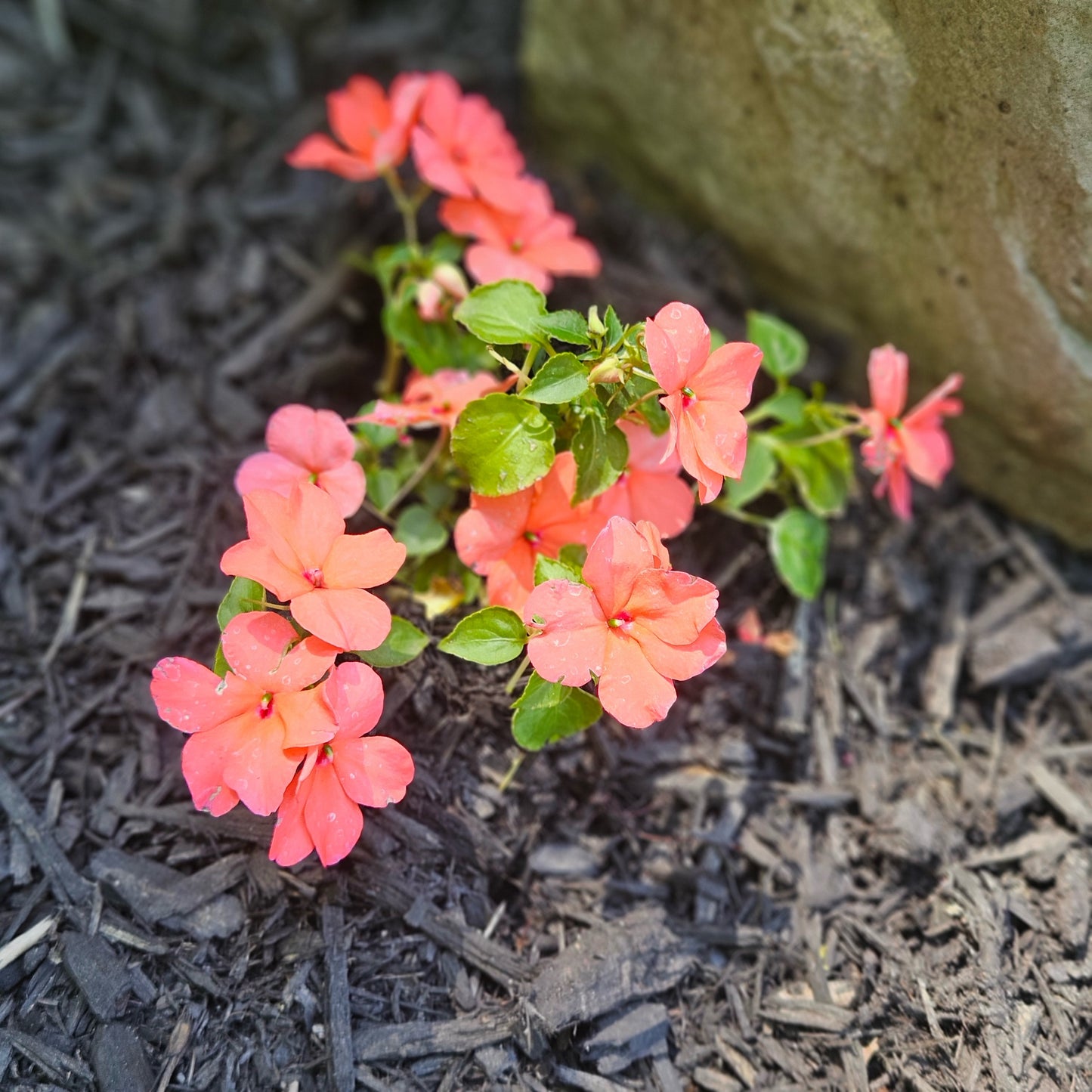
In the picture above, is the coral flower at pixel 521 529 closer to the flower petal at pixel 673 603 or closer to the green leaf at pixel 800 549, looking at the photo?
the flower petal at pixel 673 603

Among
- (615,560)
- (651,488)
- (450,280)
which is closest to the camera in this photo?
(615,560)

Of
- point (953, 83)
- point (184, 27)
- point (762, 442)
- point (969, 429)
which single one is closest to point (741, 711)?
point (762, 442)

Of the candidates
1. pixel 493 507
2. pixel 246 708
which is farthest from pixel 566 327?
pixel 246 708

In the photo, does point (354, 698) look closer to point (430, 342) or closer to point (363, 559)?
point (363, 559)

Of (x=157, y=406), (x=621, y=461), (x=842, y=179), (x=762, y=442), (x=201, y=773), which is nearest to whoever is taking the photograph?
(x=201, y=773)

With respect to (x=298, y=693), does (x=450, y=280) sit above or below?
above

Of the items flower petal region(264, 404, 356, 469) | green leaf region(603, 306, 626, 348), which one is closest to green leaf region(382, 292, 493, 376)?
flower petal region(264, 404, 356, 469)

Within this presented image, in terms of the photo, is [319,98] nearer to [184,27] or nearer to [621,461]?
[184,27]
